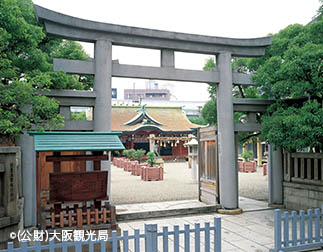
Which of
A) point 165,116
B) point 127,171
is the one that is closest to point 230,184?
point 127,171

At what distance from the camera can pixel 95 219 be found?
19.4ft

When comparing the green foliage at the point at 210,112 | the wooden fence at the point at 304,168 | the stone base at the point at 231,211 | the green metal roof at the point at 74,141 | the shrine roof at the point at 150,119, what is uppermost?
the shrine roof at the point at 150,119

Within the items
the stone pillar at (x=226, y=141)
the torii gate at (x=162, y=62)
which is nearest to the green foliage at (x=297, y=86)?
the stone pillar at (x=226, y=141)

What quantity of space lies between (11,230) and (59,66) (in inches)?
182

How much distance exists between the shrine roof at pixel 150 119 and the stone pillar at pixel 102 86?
26.6m

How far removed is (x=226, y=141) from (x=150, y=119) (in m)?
28.4

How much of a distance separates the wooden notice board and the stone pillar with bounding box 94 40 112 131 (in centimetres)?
269

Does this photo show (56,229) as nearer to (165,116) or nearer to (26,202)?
(26,202)

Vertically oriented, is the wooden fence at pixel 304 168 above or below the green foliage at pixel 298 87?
below

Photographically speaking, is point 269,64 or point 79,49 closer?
point 269,64

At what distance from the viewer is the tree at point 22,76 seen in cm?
673

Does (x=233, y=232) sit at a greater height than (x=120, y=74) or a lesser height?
lesser

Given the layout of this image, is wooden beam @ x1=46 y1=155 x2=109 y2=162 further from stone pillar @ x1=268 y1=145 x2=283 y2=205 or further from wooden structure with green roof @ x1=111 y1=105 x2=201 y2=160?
wooden structure with green roof @ x1=111 y1=105 x2=201 y2=160

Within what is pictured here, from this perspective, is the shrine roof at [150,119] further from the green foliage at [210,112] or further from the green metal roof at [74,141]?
the green metal roof at [74,141]
